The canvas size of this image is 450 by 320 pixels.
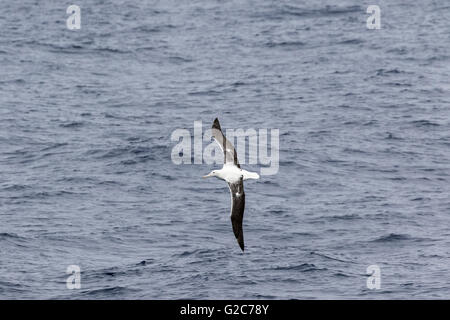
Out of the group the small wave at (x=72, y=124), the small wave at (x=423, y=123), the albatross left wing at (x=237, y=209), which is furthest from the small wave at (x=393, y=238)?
the small wave at (x=72, y=124)

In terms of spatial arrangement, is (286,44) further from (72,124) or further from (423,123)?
(72,124)

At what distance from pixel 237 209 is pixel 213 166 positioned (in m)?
14.4

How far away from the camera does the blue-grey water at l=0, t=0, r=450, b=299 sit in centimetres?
2831

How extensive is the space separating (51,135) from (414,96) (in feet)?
54.2

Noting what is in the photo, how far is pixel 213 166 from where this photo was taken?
124 feet

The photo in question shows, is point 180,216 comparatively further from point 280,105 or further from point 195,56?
point 195,56

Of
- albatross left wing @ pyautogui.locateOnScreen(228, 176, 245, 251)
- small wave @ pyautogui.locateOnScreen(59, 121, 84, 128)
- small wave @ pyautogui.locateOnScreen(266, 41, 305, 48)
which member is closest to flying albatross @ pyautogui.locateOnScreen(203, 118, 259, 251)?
albatross left wing @ pyautogui.locateOnScreen(228, 176, 245, 251)

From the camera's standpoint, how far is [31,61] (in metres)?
54.4

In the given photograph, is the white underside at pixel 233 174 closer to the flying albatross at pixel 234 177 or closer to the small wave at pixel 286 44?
the flying albatross at pixel 234 177

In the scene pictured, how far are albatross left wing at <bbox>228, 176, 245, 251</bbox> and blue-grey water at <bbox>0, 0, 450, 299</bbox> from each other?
3.81m

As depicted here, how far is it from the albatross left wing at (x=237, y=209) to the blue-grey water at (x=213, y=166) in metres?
3.81

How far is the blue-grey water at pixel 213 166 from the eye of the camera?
28.3 metres

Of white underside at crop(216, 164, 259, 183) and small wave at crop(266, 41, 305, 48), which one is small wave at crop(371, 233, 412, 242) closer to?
white underside at crop(216, 164, 259, 183)

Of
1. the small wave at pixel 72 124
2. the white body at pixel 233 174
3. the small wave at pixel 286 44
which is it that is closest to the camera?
the white body at pixel 233 174
